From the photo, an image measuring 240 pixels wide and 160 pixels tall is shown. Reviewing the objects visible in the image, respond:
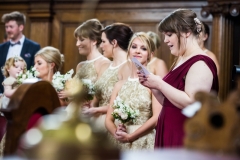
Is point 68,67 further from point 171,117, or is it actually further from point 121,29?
point 171,117

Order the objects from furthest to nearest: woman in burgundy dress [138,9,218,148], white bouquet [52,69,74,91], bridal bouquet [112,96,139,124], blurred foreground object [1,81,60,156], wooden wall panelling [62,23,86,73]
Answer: wooden wall panelling [62,23,86,73] → white bouquet [52,69,74,91] → bridal bouquet [112,96,139,124] → woman in burgundy dress [138,9,218,148] → blurred foreground object [1,81,60,156]

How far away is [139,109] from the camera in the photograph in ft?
15.4

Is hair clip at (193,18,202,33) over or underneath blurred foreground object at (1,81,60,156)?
over

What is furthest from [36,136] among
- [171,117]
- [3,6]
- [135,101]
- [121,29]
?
[3,6]

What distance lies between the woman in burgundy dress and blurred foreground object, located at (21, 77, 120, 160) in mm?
2276

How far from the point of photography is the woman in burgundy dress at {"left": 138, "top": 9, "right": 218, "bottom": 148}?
3.33 meters

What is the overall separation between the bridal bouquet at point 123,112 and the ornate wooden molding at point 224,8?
2.58m

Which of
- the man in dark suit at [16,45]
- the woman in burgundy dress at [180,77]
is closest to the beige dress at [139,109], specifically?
the woman in burgundy dress at [180,77]

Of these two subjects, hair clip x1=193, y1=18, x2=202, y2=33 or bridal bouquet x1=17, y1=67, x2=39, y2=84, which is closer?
hair clip x1=193, y1=18, x2=202, y2=33

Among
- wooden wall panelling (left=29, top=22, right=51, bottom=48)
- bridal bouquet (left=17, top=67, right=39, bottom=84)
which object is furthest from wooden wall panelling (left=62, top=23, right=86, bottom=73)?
bridal bouquet (left=17, top=67, right=39, bottom=84)

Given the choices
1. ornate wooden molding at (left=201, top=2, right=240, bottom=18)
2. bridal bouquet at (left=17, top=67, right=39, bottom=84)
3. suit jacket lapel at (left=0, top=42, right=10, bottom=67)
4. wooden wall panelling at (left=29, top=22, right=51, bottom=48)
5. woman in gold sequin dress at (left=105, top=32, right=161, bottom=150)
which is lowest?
woman in gold sequin dress at (left=105, top=32, right=161, bottom=150)

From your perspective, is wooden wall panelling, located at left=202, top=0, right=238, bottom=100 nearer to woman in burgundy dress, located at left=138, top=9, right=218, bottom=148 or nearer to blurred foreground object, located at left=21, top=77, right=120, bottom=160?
woman in burgundy dress, located at left=138, top=9, right=218, bottom=148

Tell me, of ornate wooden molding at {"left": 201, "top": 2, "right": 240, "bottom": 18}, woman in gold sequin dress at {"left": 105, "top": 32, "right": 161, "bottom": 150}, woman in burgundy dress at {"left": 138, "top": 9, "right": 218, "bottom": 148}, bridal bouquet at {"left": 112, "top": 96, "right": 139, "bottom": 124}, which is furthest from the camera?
ornate wooden molding at {"left": 201, "top": 2, "right": 240, "bottom": 18}

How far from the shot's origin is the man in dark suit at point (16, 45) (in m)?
6.86
